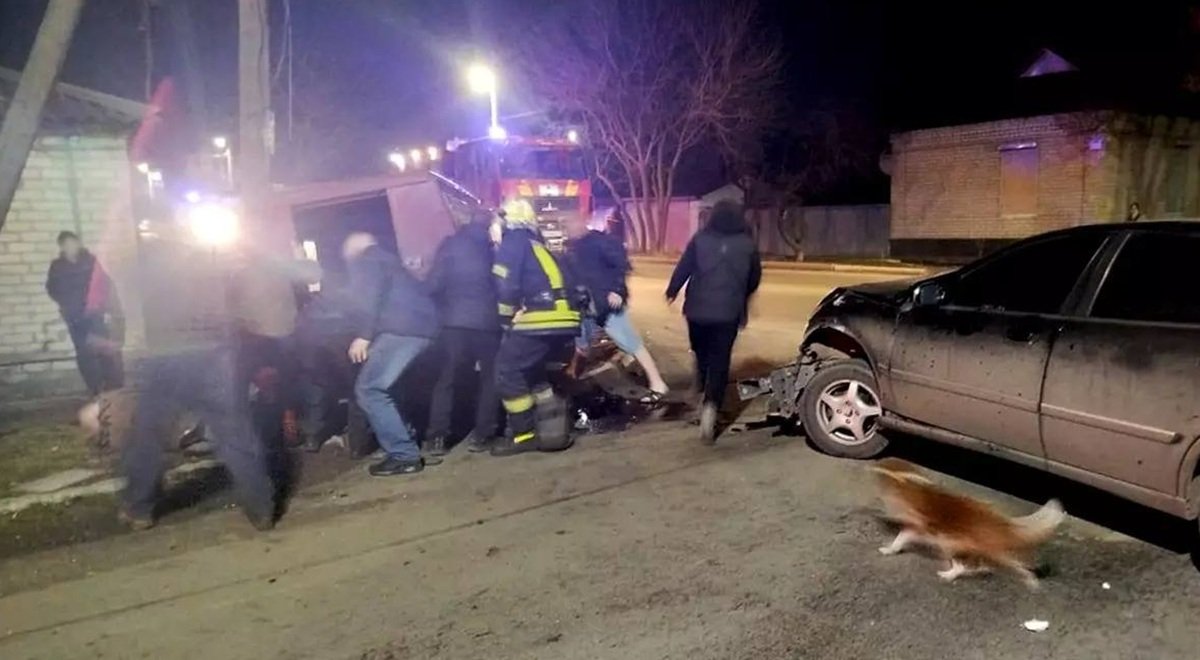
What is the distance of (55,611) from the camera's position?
451 cm

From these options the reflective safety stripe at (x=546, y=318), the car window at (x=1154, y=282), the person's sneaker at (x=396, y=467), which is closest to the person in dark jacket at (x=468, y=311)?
the reflective safety stripe at (x=546, y=318)

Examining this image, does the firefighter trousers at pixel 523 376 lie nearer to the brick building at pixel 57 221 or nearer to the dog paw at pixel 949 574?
the dog paw at pixel 949 574

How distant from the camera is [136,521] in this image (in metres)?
5.60

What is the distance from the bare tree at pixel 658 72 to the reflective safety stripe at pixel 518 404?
25.8 m

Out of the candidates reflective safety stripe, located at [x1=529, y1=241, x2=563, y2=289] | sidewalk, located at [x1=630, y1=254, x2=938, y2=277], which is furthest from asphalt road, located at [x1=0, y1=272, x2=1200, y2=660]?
sidewalk, located at [x1=630, y1=254, x2=938, y2=277]

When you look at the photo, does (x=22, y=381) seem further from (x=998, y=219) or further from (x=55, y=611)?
(x=998, y=219)

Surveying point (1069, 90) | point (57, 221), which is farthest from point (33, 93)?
point (1069, 90)

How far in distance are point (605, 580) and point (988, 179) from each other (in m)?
23.1

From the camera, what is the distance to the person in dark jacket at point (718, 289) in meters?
7.06

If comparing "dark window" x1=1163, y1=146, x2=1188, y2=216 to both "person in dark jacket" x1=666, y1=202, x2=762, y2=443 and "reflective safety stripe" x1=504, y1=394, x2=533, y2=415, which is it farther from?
"reflective safety stripe" x1=504, y1=394, x2=533, y2=415

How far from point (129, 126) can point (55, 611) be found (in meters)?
7.13

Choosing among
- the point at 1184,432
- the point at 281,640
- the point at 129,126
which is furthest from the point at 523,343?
the point at 129,126

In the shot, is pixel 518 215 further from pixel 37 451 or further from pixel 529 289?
pixel 37 451

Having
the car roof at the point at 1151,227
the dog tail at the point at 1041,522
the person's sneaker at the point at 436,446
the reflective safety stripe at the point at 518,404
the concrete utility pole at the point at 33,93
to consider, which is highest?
the concrete utility pole at the point at 33,93
